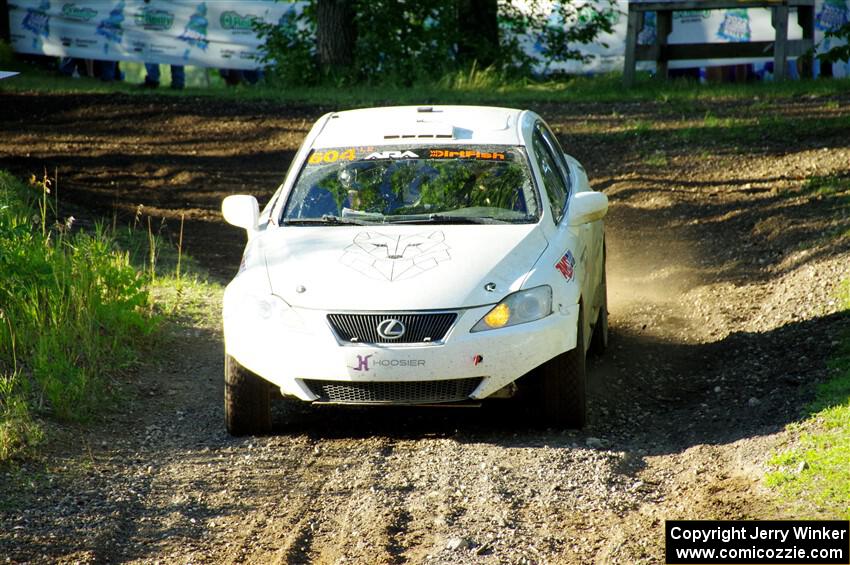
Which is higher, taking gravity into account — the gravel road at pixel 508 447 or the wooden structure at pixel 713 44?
the wooden structure at pixel 713 44

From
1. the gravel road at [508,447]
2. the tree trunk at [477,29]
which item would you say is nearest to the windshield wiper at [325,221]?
the gravel road at [508,447]

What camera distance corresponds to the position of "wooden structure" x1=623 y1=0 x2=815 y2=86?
63.7 ft

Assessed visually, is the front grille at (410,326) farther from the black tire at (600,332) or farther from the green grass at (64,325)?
the black tire at (600,332)

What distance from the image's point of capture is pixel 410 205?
24.3ft

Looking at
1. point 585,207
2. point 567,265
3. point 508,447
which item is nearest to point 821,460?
point 508,447

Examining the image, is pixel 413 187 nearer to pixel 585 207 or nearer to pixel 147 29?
pixel 585 207

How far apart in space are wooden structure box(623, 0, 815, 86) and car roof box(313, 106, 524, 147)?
12041 millimetres

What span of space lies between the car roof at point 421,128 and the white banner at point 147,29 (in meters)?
16.3

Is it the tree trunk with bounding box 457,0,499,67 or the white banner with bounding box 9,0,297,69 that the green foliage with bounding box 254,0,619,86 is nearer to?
the tree trunk with bounding box 457,0,499,67

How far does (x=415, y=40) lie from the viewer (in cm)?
2222

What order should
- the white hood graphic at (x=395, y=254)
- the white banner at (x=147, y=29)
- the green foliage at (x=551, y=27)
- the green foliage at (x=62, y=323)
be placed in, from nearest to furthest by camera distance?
the white hood graphic at (x=395, y=254) < the green foliage at (x=62, y=323) < the green foliage at (x=551, y=27) < the white banner at (x=147, y=29)

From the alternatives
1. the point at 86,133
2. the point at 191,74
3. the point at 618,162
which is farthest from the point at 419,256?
the point at 191,74

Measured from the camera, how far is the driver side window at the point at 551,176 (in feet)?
25.0

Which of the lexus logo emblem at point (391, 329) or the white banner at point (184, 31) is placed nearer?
the lexus logo emblem at point (391, 329)
